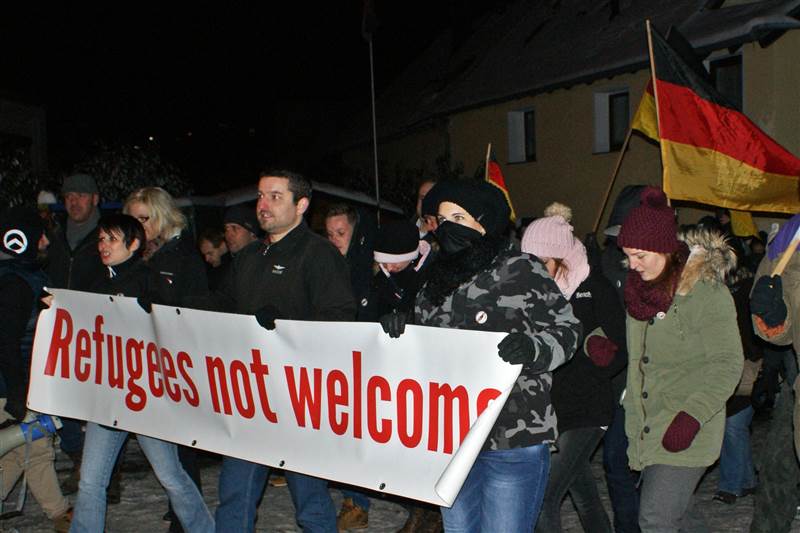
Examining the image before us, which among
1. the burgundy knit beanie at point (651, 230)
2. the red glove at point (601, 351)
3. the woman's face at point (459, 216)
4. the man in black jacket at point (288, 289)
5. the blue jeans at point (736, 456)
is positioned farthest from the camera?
the blue jeans at point (736, 456)

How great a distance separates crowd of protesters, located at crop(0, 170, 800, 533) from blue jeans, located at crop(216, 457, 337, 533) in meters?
0.01

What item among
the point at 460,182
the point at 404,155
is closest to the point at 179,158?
the point at 404,155

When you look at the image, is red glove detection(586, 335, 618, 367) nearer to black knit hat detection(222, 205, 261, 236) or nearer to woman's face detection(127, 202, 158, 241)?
woman's face detection(127, 202, 158, 241)

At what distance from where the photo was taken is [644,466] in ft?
13.6

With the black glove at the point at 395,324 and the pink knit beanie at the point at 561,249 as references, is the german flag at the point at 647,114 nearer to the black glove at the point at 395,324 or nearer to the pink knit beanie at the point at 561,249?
the pink knit beanie at the point at 561,249

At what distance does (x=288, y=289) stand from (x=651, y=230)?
65.7 inches

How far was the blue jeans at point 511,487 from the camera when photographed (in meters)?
3.78

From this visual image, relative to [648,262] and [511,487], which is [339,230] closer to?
[648,262]

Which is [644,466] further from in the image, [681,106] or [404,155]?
[404,155]

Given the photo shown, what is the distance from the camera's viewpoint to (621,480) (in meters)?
5.07

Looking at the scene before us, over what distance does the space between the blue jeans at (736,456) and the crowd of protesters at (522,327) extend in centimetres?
39

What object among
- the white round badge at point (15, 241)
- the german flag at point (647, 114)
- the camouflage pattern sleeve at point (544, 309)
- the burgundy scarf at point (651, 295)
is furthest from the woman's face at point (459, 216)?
the german flag at point (647, 114)

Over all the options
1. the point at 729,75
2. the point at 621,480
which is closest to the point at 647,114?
the point at 621,480

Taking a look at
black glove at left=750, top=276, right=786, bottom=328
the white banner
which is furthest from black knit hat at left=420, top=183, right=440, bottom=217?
black glove at left=750, top=276, right=786, bottom=328
